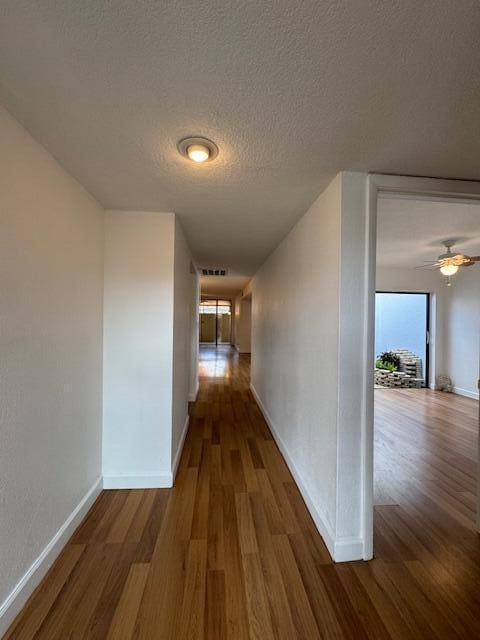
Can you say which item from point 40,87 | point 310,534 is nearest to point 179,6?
point 40,87

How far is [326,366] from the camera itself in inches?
68.1

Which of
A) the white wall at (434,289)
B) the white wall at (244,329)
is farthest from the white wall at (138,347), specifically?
the white wall at (244,329)

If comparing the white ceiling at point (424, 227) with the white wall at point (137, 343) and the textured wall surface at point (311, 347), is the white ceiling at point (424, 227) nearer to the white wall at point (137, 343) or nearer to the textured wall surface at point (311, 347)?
the textured wall surface at point (311, 347)

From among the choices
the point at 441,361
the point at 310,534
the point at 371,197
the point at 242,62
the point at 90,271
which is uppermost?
the point at 242,62

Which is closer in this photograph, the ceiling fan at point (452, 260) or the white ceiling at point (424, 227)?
the white ceiling at point (424, 227)

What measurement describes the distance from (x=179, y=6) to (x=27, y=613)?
2403mm

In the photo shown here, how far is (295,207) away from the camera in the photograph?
6.78 ft

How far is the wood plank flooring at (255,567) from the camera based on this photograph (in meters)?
1.18

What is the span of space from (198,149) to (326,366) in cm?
144

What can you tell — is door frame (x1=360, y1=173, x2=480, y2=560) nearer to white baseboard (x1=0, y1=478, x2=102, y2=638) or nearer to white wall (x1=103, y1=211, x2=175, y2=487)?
white wall (x1=103, y1=211, x2=175, y2=487)

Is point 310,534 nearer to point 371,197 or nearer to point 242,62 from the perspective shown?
point 371,197

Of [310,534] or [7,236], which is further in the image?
[310,534]

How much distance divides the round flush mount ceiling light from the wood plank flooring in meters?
2.18

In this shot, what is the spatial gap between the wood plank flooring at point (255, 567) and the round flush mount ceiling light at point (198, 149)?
7.17 feet
